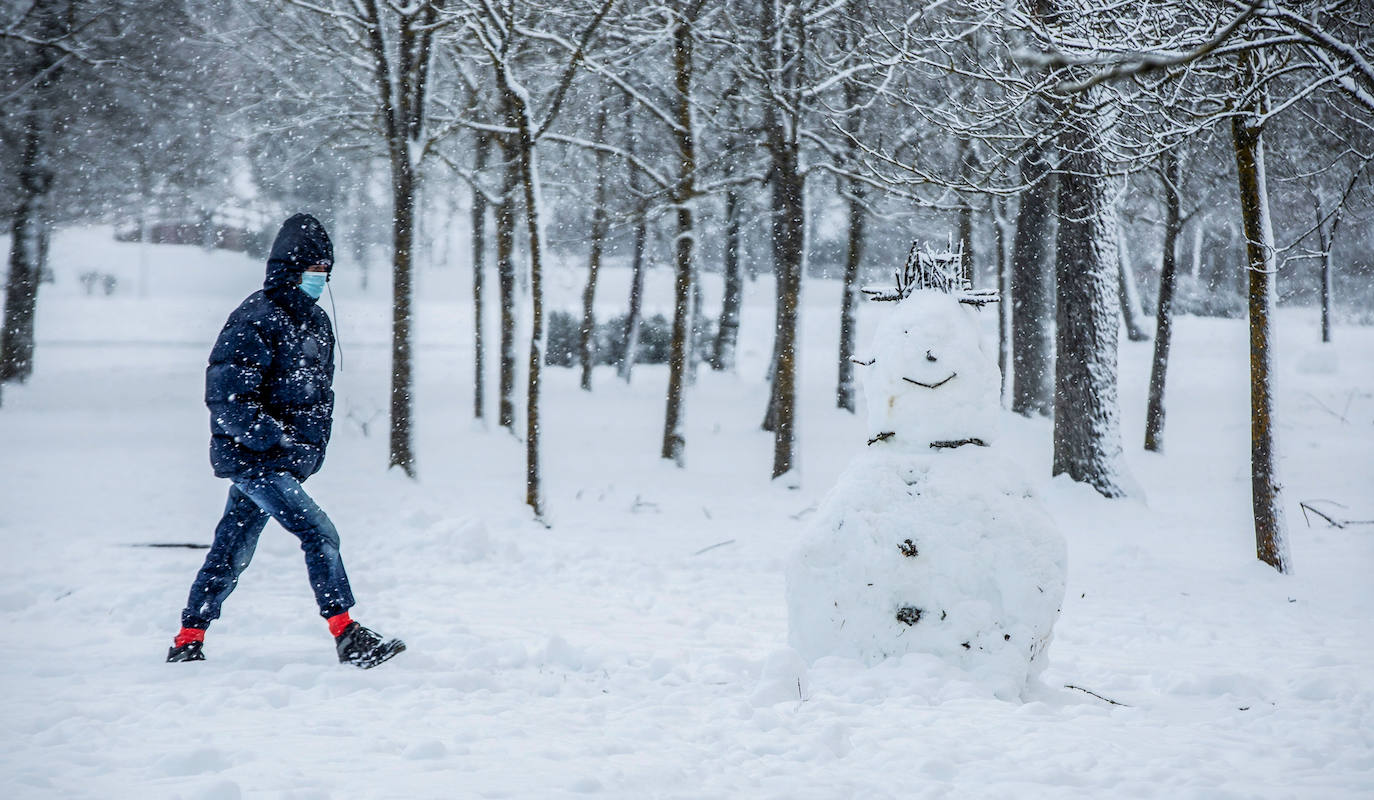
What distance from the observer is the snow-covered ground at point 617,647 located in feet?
11.1

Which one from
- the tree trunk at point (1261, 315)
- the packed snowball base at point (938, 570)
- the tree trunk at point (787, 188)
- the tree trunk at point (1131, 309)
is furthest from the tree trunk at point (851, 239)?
the tree trunk at point (1131, 309)

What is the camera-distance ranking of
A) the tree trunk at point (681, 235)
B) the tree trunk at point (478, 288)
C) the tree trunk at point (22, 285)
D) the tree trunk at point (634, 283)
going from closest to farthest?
the tree trunk at point (681, 235) < the tree trunk at point (478, 288) < the tree trunk at point (22, 285) < the tree trunk at point (634, 283)

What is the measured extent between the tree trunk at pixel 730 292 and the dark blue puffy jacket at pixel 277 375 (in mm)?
14038

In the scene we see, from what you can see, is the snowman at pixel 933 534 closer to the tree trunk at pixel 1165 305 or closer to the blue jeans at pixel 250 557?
the blue jeans at pixel 250 557

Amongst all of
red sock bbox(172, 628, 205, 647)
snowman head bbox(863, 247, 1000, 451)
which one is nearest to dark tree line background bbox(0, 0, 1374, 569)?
snowman head bbox(863, 247, 1000, 451)

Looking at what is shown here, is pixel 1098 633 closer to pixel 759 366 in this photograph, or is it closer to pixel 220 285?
pixel 759 366

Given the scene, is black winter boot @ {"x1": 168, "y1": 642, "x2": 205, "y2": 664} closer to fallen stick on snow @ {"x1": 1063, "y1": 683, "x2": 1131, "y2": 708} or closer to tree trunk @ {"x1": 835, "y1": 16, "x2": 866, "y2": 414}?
fallen stick on snow @ {"x1": 1063, "y1": 683, "x2": 1131, "y2": 708}

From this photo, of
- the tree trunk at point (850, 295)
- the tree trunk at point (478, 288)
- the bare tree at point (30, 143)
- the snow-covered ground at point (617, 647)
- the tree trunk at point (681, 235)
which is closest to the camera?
the snow-covered ground at point (617, 647)

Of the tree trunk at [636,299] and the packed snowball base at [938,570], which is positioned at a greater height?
the tree trunk at [636,299]

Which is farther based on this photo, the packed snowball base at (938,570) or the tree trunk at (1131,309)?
the tree trunk at (1131,309)

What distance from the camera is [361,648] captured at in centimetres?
451

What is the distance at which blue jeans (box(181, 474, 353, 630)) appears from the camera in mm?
4465

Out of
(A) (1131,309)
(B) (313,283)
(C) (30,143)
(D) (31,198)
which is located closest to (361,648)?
(B) (313,283)

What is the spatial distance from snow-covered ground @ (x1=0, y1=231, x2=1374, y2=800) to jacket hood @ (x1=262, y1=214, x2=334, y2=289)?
6.08 feet
